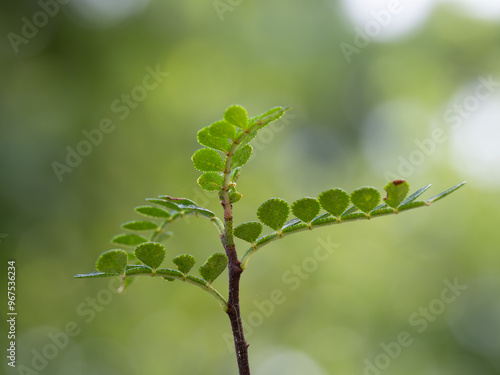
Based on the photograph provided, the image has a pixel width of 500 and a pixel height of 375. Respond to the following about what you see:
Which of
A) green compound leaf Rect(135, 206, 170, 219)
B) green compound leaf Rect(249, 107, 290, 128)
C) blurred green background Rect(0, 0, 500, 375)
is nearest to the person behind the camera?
green compound leaf Rect(249, 107, 290, 128)

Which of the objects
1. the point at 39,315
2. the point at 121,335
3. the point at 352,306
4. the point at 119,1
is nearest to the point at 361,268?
the point at 352,306

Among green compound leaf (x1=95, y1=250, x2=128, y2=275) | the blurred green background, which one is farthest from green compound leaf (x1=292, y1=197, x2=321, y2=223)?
the blurred green background

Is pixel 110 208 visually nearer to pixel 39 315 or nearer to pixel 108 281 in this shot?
pixel 108 281

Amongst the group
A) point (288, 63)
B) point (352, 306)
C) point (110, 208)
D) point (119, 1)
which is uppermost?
point (119, 1)

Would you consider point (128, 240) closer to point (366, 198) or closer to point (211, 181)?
point (211, 181)

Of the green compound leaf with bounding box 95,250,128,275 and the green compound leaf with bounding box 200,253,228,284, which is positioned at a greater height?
the green compound leaf with bounding box 95,250,128,275

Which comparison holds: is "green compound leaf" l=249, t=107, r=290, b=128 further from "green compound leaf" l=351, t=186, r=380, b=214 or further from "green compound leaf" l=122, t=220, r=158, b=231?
"green compound leaf" l=122, t=220, r=158, b=231
